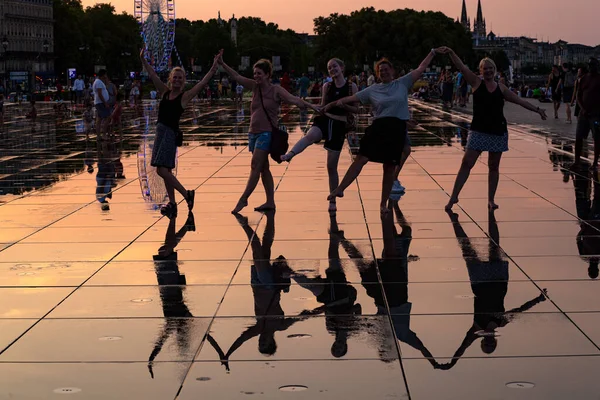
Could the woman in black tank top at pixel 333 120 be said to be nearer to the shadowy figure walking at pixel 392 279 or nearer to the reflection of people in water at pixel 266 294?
the shadowy figure walking at pixel 392 279

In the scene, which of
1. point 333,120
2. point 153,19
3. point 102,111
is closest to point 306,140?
point 333,120

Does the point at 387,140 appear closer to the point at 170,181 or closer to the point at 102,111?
the point at 170,181

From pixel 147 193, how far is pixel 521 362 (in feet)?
31.3

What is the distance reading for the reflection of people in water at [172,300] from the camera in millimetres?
7109

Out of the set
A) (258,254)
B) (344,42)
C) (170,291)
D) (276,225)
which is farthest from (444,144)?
(344,42)

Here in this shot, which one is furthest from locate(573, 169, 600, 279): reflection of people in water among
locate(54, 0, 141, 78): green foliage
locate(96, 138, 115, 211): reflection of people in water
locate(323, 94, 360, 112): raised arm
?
locate(54, 0, 141, 78): green foliage

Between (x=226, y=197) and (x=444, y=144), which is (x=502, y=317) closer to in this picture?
(x=226, y=197)

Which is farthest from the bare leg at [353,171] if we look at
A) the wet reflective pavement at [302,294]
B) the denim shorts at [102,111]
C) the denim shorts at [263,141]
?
the denim shorts at [102,111]

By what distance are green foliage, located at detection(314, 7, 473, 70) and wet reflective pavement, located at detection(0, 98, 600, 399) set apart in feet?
367

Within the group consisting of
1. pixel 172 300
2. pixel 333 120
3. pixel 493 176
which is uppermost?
pixel 333 120

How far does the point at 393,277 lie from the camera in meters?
9.21

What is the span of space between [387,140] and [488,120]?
133 centimetres

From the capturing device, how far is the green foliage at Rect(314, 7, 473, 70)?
13112 cm

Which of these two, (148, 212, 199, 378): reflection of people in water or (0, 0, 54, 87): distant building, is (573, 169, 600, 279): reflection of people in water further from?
(0, 0, 54, 87): distant building
